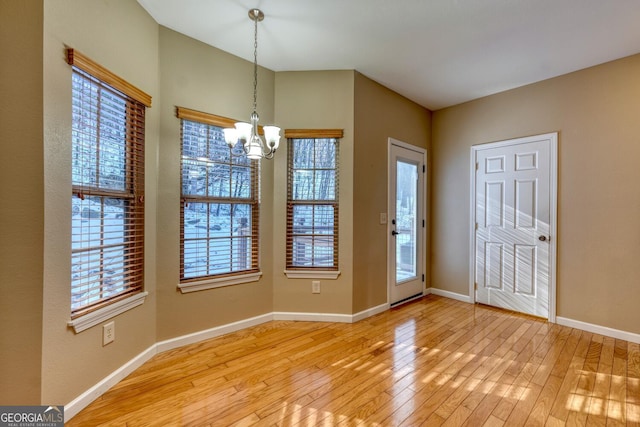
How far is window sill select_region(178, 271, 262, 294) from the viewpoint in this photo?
254cm

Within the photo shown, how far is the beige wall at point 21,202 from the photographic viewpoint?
1441mm

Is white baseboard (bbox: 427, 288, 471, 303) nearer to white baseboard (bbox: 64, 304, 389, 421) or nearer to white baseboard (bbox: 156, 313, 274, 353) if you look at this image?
white baseboard (bbox: 64, 304, 389, 421)

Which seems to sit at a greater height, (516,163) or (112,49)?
(112,49)

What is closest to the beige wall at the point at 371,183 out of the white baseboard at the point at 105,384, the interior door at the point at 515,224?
the interior door at the point at 515,224

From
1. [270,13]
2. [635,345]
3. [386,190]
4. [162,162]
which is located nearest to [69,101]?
[162,162]

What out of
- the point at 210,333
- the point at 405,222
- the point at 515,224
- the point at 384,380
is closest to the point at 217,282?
the point at 210,333

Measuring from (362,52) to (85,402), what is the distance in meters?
3.48

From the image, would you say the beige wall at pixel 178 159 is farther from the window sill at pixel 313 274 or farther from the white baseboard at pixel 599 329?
the white baseboard at pixel 599 329

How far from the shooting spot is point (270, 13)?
2209 millimetres

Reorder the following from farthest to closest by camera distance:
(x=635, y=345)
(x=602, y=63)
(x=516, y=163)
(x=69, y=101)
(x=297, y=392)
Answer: (x=516, y=163) → (x=602, y=63) → (x=635, y=345) → (x=297, y=392) → (x=69, y=101)

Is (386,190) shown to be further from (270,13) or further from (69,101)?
(69,101)

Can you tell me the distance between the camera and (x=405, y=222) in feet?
12.6

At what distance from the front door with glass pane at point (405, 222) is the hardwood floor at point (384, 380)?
864mm

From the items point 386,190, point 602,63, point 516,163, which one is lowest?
point 386,190
